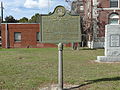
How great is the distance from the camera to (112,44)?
13555 millimetres

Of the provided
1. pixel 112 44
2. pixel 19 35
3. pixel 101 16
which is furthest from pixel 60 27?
pixel 19 35

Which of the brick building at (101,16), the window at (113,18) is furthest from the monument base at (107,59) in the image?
the window at (113,18)

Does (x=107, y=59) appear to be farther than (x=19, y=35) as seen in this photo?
No

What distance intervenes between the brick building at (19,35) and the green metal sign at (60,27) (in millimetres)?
26029

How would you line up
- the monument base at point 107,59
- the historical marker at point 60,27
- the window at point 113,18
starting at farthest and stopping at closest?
the window at point 113,18
the monument base at point 107,59
the historical marker at point 60,27

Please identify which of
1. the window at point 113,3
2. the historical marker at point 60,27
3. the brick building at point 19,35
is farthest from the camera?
the brick building at point 19,35

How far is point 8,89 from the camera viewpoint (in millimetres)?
6742

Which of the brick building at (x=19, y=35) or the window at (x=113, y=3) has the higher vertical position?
the window at (x=113, y=3)

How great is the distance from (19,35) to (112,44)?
22150 mm

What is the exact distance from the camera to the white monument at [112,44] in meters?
13.4

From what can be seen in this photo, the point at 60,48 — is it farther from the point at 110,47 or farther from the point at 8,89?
the point at 110,47

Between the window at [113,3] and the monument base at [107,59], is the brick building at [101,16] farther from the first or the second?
the monument base at [107,59]

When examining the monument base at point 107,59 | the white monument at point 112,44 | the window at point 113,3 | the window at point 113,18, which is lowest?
the monument base at point 107,59

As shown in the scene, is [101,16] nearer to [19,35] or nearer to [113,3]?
[113,3]
